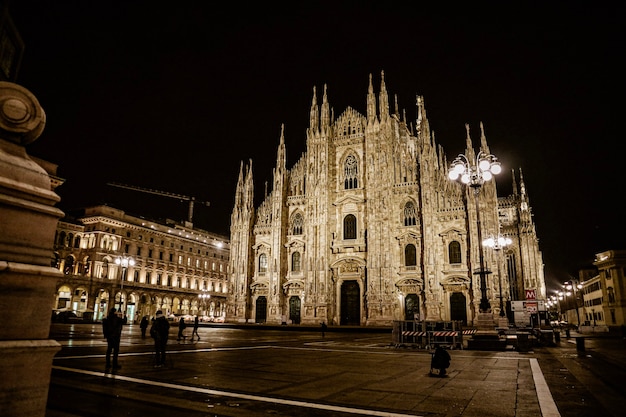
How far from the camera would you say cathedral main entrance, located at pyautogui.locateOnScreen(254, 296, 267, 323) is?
140 ft

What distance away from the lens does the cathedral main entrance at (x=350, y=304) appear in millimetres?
39000

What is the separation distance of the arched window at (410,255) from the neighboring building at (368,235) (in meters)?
0.09

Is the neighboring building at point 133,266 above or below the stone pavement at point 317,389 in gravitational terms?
above

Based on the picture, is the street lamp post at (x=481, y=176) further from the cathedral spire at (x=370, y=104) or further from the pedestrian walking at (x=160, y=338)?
the cathedral spire at (x=370, y=104)

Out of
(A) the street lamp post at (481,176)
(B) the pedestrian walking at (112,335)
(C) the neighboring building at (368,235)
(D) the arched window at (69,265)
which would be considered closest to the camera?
(B) the pedestrian walking at (112,335)

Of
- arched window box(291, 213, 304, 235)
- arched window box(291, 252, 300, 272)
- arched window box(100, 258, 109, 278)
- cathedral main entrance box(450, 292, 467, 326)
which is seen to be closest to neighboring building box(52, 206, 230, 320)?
arched window box(100, 258, 109, 278)

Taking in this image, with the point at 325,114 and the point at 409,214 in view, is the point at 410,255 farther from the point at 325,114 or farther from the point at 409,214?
the point at 325,114

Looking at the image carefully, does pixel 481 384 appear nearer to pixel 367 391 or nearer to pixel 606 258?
pixel 367 391

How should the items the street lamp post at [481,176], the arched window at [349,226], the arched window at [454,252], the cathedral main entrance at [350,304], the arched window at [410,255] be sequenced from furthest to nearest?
the arched window at [349,226] < the cathedral main entrance at [350,304] < the arched window at [410,255] < the arched window at [454,252] < the street lamp post at [481,176]

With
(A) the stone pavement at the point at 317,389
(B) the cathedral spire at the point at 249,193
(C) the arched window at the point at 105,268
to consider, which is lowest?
(A) the stone pavement at the point at 317,389

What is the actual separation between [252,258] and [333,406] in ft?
129

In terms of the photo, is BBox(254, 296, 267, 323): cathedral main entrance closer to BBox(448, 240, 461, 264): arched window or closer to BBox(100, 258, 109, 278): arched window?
BBox(448, 240, 461, 264): arched window

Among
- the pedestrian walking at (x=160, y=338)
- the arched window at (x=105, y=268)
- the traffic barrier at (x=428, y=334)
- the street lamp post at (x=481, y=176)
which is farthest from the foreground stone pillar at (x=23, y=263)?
the arched window at (x=105, y=268)

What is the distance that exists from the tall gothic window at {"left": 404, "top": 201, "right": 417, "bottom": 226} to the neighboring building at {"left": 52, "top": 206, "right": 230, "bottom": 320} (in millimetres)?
25604
